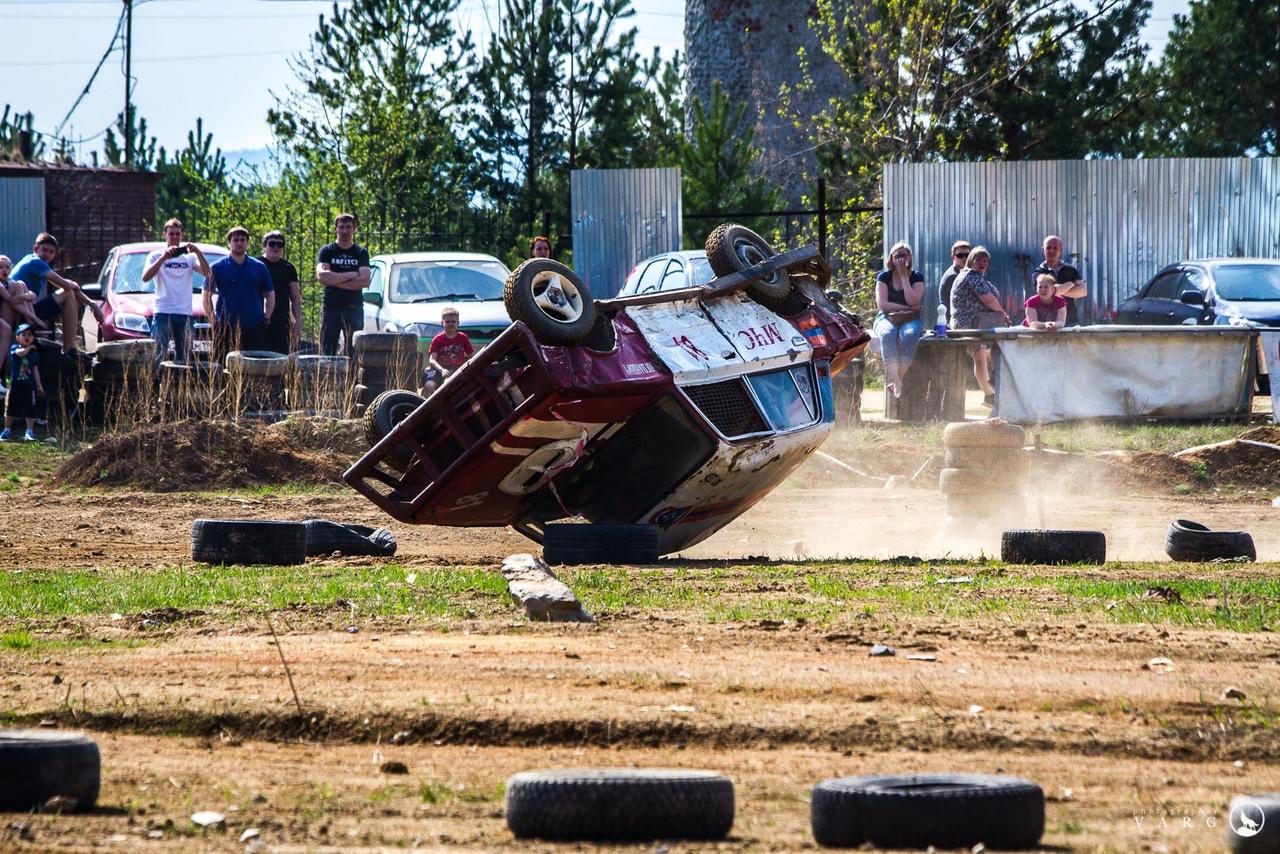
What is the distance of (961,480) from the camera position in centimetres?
1395

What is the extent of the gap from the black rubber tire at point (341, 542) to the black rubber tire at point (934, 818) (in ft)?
24.3

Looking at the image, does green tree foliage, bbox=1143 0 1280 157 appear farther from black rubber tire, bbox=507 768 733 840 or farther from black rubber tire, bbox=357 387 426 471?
black rubber tire, bbox=507 768 733 840

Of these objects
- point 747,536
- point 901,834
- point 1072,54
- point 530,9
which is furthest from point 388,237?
point 901,834

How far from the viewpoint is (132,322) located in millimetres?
21000

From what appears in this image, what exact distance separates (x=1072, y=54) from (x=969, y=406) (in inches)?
518

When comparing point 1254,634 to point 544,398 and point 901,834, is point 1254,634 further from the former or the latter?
point 544,398

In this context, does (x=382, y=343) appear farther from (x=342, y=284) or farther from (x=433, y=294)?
(x=433, y=294)

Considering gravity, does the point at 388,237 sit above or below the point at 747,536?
above

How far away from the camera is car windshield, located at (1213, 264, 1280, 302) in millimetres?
20812

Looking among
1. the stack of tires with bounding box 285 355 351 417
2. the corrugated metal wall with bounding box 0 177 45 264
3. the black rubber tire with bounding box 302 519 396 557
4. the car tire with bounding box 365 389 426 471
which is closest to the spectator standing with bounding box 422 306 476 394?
the stack of tires with bounding box 285 355 351 417

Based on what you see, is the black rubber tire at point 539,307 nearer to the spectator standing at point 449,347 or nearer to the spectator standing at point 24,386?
the spectator standing at point 449,347

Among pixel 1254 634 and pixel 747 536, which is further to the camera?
pixel 747 536

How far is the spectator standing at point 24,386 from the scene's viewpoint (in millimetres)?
18750

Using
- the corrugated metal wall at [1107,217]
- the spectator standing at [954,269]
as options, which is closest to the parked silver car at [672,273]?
the spectator standing at [954,269]
